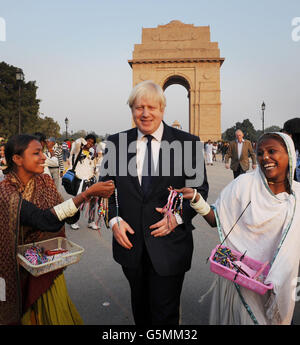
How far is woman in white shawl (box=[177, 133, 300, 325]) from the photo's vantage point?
6.06 ft

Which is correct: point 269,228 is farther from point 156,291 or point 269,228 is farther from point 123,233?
point 123,233

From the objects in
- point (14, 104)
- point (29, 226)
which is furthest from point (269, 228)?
point (14, 104)

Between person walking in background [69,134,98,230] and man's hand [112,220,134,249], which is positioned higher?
person walking in background [69,134,98,230]

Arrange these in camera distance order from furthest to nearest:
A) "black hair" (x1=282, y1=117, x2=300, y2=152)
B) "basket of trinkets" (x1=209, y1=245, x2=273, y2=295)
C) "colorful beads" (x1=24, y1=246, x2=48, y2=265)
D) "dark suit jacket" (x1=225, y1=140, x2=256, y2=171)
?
"dark suit jacket" (x1=225, y1=140, x2=256, y2=171) < "black hair" (x1=282, y1=117, x2=300, y2=152) < "colorful beads" (x1=24, y1=246, x2=48, y2=265) < "basket of trinkets" (x1=209, y1=245, x2=273, y2=295)

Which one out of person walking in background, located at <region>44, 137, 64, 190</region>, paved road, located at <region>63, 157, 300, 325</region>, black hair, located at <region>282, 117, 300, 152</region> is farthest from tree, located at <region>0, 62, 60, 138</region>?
black hair, located at <region>282, 117, 300, 152</region>

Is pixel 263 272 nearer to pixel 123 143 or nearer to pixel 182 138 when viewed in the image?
pixel 182 138

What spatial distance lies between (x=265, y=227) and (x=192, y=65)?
33.8m

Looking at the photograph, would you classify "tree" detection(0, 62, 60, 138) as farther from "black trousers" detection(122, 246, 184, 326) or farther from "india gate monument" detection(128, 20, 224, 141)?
"black trousers" detection(122, 246, 184, 326)

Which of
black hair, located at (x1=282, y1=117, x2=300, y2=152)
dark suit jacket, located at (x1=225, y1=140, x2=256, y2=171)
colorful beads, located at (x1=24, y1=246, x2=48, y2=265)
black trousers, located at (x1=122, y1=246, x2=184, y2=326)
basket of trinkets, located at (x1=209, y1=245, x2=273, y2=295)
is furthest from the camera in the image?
dark suit jacket, located at (x1=225, y1=140, x2=256, y2=171)

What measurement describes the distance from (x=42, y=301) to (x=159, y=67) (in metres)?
33.6

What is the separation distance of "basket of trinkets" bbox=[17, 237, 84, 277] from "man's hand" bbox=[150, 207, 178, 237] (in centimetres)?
54

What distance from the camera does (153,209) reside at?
6.45 feet

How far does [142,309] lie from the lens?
7.09 ft

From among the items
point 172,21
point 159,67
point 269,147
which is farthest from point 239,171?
point 172,21
